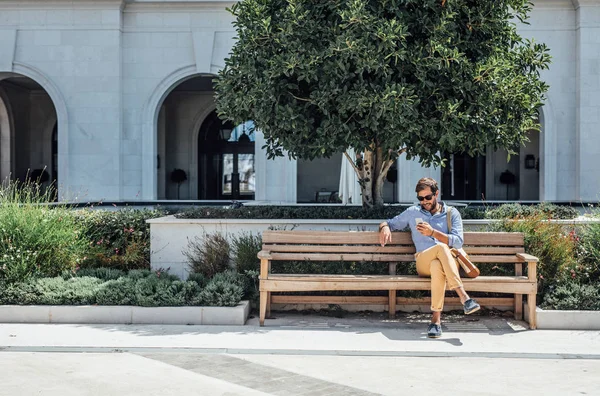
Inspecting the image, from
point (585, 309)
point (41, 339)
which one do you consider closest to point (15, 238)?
point (41, 339)

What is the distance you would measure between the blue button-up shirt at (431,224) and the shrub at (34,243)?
426 cm

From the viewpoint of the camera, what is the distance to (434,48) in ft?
26.3

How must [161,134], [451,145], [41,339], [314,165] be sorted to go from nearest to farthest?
1. [41,339]
2. [451,145]
3. [161,134]
4. [314,165]

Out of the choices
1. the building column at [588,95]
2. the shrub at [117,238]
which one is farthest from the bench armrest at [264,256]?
the building column at [588,95]

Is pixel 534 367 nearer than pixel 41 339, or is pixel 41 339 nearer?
pixel 534 367

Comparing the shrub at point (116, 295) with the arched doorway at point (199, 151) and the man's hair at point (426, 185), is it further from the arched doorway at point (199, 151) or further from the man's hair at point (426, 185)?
the arched doorway at point (199, 151)

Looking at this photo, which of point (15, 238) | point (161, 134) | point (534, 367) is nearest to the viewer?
point (534, 367)

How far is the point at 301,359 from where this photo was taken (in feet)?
18.8

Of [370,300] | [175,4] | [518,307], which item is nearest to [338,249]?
[370,300]

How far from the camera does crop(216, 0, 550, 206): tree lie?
802 cm

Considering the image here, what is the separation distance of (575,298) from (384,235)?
2276 millimetres

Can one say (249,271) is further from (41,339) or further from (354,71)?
(354,71)

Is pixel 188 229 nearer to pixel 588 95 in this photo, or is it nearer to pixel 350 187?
pixel 350 187

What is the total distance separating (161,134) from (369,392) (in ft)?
69.4
